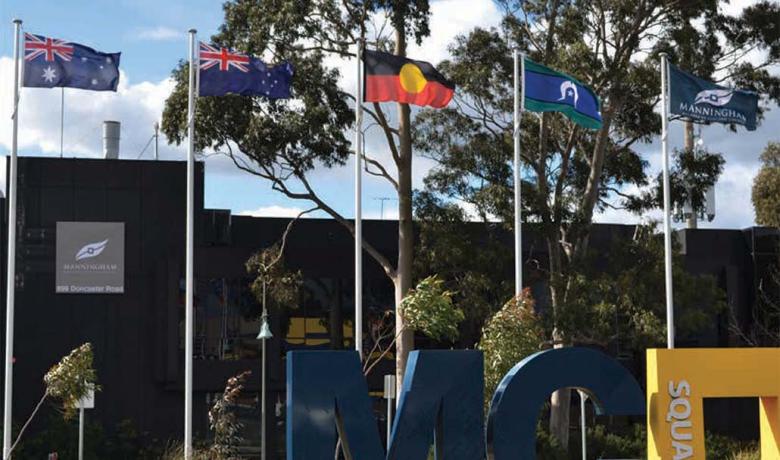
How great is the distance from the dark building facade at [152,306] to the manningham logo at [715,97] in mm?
13820

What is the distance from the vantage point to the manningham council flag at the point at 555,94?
32656 millimetres

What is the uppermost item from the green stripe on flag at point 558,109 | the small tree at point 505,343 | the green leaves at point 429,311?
the green stripe on flag at point 558,109

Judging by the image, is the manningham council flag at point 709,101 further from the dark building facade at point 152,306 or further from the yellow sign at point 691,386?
the dark building facade at point 152,306

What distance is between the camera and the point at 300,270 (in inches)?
1650

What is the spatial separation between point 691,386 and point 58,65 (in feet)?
55.6

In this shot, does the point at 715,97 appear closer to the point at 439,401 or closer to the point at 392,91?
the point at 392,91

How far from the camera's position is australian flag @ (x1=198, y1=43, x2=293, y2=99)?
3178 cm

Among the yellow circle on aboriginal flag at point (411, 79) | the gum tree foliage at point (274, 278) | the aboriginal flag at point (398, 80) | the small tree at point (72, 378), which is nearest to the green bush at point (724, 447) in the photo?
the gum tree foliage at point (274, 278)

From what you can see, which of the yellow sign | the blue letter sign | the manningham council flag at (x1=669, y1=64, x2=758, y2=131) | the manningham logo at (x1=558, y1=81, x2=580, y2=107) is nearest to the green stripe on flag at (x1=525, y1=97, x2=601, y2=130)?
the manningham logo at (x1=558, y1=81, x2=580, y2=107)

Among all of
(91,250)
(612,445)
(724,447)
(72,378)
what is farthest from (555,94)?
(724,447)

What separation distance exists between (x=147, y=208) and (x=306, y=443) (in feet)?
79.2

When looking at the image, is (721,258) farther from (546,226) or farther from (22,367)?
(22,367)

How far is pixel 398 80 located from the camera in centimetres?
3091

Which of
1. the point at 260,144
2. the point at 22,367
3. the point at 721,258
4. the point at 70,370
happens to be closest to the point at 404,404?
the point at 70,370
